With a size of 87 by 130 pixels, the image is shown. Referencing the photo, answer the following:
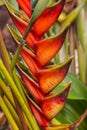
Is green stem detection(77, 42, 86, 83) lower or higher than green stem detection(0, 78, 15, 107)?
lower

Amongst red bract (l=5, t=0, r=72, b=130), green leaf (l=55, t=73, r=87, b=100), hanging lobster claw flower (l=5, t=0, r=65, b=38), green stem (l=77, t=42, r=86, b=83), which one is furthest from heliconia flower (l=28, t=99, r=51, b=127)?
green stem (l=77, t=42, r=86, b=83)

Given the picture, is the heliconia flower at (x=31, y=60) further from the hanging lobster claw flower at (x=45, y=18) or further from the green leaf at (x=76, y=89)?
the green leaf at (x=76, y=89)

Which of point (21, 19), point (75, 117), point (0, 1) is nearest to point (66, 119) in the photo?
point (75, 117)

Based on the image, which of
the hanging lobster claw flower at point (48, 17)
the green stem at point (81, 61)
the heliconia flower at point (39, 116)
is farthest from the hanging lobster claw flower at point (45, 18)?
the green stem at point (81, 61)

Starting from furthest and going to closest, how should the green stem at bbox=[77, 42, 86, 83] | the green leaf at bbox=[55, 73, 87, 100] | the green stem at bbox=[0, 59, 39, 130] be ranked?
the green stem at bbox=[77, 42, 86, 83], the green leaf at bbox=[55, 73, 87, 100], the green stem at bbox=[0, 59, 39, 130]

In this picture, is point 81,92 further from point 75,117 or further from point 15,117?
point 15,117

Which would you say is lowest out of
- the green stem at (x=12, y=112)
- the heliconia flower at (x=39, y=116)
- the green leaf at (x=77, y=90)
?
the green leaf at (x=77, y=90)

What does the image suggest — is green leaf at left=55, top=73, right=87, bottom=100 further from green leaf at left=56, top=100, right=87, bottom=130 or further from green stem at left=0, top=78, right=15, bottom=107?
green stem at left=0, top=78, right=15, bottom=107
